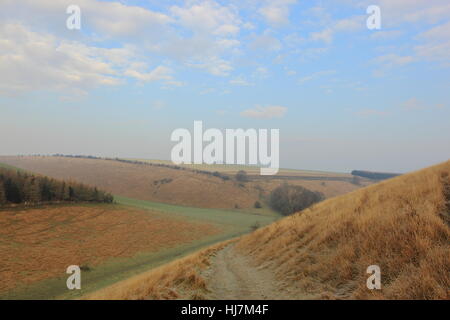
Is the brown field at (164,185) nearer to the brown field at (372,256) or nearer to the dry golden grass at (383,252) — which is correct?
the dry golden grass at (383,252)

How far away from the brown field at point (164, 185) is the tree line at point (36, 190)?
58512 millimetres

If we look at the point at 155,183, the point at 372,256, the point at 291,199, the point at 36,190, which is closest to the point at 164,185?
the point at 155,183

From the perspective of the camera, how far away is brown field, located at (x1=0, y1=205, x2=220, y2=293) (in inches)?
1232

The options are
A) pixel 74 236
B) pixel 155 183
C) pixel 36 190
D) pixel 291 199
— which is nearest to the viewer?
pixel 74 236

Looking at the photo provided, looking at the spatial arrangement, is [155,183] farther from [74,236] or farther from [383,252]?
[383,252]

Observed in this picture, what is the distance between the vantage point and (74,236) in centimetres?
4359

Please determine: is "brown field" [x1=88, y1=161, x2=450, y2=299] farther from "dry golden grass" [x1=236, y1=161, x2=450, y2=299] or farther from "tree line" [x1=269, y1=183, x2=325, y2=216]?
"tree line" [x1=269, y1=183, x2=325, y2=216]

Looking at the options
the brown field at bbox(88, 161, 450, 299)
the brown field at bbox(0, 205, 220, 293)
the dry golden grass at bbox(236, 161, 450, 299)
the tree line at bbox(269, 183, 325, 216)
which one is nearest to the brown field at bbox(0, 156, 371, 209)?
the tree line at bbox(269, 183, 325, 216)

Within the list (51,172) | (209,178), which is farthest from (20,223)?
(51,172)

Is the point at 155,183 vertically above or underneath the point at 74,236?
underneath

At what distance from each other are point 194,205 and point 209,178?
117 feet

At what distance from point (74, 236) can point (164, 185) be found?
309ft

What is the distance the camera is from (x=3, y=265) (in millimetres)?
29953
